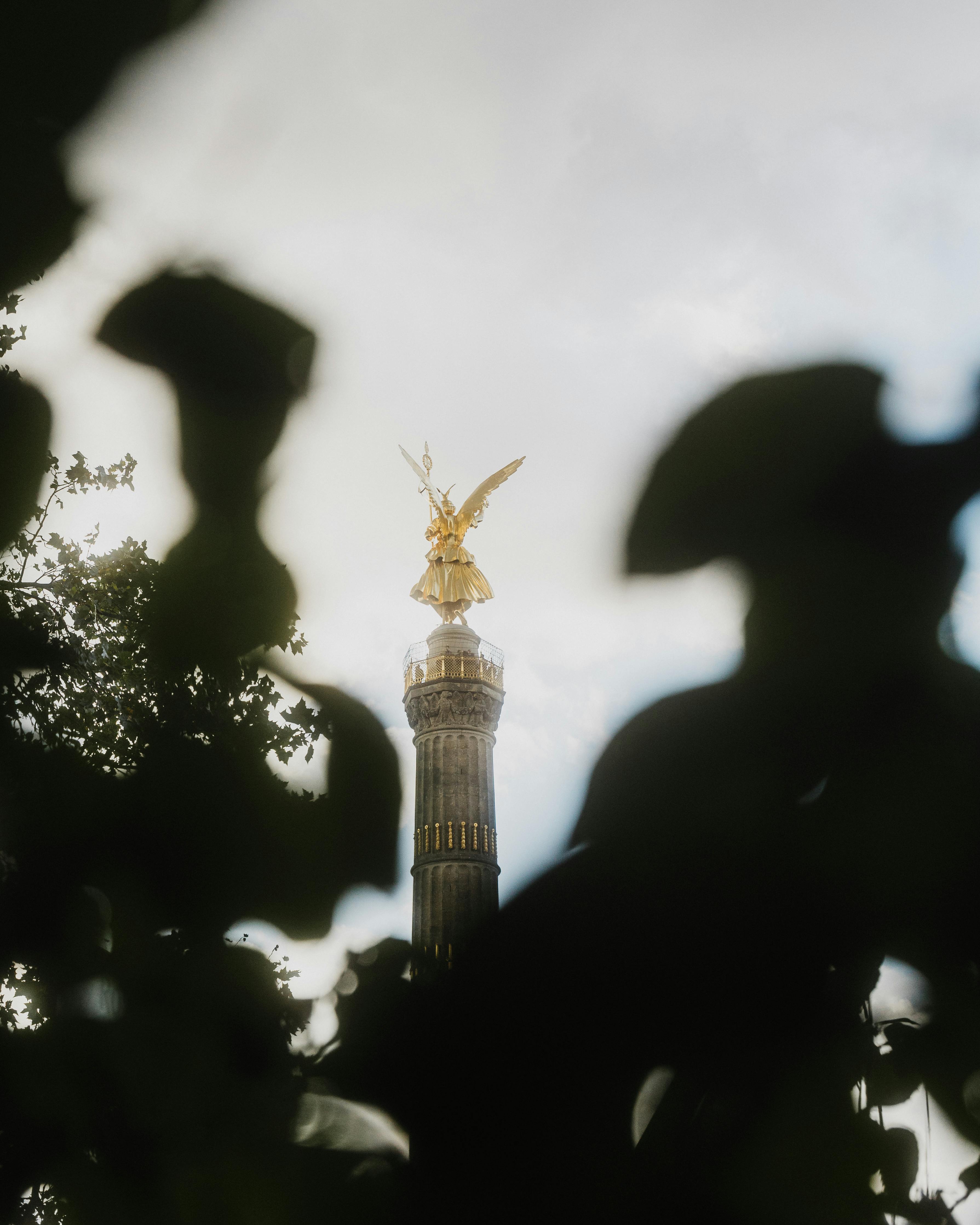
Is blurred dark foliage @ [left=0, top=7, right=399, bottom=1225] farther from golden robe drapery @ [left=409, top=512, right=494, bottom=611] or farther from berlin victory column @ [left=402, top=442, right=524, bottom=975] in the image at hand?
golden robe drapery @ [left=409, top=512, right=494, bottom=611]

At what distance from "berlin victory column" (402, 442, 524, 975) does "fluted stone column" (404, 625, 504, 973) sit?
15 mm

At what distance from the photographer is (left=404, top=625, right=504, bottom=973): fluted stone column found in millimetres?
15680

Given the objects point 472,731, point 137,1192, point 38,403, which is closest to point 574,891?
point 137,1192

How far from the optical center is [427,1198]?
5.62 m

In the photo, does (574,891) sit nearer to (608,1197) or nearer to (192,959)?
(608,1197)

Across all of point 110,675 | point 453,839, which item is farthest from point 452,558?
point 110,675

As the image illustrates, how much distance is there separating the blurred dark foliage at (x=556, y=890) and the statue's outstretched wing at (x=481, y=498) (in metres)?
12.3

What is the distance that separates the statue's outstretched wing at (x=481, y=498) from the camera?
60.6 feet

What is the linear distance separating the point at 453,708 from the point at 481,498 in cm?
399

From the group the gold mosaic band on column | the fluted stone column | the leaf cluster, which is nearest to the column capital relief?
the fluted stone column

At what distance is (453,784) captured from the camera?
16891 millimetres

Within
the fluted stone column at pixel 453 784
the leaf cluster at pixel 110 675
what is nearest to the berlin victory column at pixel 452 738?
the fluted stone column at pixel 453 784

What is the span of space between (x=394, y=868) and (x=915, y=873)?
2.91 metres

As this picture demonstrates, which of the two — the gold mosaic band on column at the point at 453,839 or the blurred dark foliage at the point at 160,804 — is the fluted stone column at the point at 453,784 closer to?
the gold mosaic band on column at the point at 453,839
